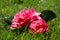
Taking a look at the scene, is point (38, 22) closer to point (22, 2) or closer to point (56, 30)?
point (56, 30)

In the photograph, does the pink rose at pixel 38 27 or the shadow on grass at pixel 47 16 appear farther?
the shadow on grass at pixel 47 16

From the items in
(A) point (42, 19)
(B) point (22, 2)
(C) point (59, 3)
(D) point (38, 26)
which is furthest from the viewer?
(B) point (22, 2)

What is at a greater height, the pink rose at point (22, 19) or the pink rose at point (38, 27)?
the pink rose at point (22, 19)

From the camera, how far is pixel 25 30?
323 centimetres

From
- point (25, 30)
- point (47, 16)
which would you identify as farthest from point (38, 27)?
point (47, 16)

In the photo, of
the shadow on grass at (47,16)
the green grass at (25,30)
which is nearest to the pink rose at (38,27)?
the green grass at (25,30)

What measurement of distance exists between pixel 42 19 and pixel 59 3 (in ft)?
3.63

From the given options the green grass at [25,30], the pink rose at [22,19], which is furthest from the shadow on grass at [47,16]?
the pink rose at [22,19]

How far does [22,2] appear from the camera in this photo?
4.70 metres

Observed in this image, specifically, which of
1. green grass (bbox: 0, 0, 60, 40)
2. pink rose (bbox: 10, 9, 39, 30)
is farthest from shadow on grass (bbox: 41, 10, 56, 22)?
pink rose (bbox: 10, 9, 39, 30)

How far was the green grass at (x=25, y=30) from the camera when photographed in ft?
10.2

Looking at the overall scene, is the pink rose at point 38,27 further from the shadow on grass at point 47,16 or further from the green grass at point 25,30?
the shadow on grass at point 47,16

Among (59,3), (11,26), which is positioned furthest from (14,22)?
(59,3)

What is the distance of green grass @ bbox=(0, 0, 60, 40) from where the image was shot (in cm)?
312
